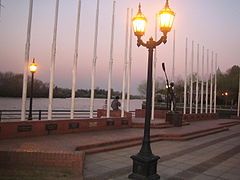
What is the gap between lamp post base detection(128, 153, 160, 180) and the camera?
598 centimetres

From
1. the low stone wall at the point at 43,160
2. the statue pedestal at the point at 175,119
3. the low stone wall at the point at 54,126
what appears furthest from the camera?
the statue pedestal at the point at 175,119

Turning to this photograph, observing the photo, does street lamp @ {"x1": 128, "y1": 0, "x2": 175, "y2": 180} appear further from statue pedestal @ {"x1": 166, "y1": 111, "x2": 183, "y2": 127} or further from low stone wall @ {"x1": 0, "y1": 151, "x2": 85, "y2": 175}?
statue pedestal @ {"x1": 166, "y1": 111, "x2": 183, "y2": 127}

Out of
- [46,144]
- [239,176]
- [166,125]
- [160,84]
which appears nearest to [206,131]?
[166,125]

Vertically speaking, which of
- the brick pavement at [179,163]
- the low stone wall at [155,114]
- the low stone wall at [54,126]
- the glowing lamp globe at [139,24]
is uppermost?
the glowing lamp globe at [139,24]

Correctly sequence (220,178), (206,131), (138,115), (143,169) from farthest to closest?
(138,115)
(206,131)
(220,178)
(143,169)

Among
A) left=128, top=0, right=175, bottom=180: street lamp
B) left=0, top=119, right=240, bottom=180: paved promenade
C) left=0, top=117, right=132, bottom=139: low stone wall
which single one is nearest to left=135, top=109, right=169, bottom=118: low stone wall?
left=0, top=117, right=132, bottom=139: low stone wall

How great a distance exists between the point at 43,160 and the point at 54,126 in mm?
4763

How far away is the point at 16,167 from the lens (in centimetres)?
623

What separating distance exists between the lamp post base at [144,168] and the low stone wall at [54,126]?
5475 millimetres

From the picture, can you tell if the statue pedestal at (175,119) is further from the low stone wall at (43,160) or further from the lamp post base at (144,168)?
the low stone wall at (43,160)

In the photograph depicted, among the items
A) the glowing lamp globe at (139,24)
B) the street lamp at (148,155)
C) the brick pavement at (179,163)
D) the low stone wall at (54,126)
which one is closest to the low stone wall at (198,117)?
the low stone wall at (54,126)

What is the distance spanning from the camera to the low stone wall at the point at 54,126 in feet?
30.8

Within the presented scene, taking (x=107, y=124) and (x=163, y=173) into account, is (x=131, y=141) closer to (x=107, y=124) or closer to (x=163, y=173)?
(x=107, y=124)

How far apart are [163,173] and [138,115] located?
15132mm
